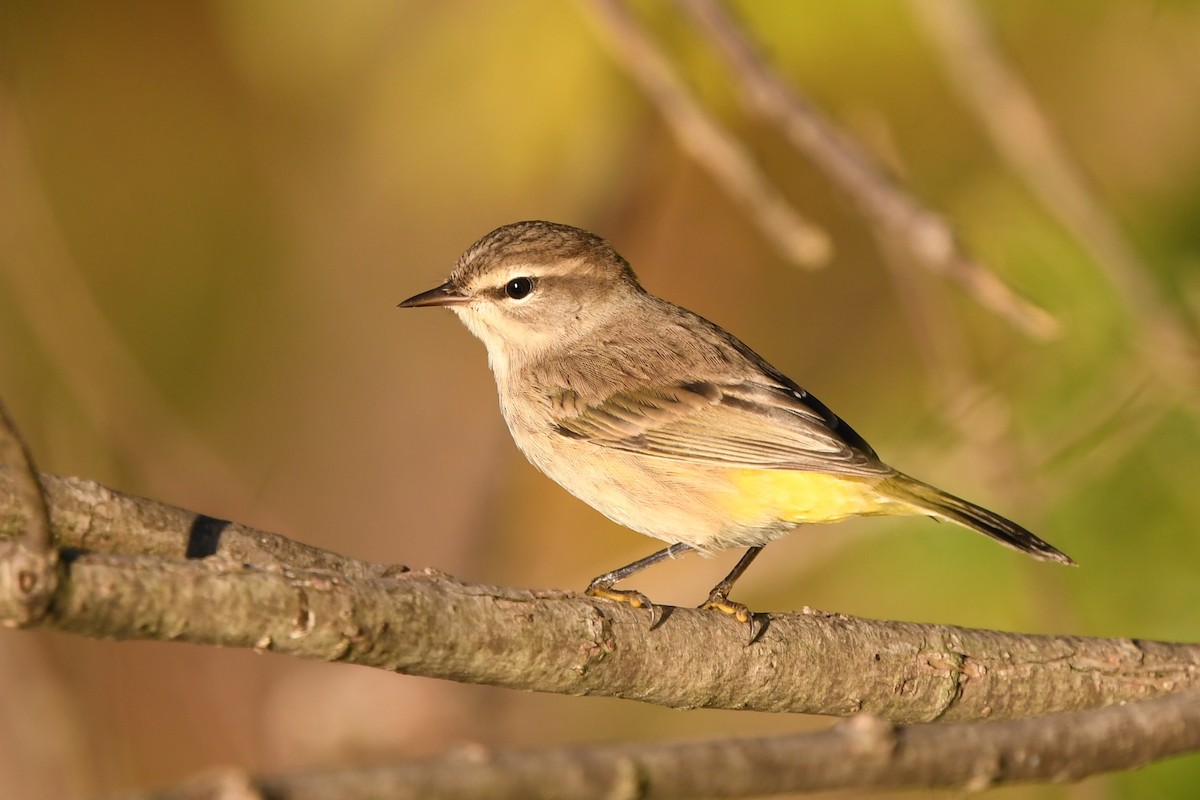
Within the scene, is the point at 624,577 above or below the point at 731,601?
above

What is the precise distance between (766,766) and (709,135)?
8.77 ft

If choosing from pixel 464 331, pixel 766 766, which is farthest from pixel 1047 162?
pixel 464 331

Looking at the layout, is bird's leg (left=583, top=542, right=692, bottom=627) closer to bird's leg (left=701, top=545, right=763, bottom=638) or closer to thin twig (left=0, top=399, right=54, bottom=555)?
bird's leg (left=701, top=545, right=763, bottom=638)

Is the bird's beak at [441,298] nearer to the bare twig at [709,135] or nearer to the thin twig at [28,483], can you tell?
the bare twig at [709,135]

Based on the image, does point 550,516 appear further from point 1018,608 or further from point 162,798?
point 162,798

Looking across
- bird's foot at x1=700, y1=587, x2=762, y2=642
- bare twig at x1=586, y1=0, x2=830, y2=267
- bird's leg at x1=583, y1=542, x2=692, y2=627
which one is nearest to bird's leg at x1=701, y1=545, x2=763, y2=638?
bird's foot at x1=700, y1=587, x2=762, y2=642

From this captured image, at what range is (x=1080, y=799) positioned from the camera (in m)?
4.84

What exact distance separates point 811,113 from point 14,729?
A: 4.52m

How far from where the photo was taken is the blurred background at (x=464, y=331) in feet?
17.0

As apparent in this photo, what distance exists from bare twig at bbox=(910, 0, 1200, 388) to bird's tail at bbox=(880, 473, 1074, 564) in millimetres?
882

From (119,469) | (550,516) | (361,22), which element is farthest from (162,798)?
(550,516)

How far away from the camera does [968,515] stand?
4.16 meters

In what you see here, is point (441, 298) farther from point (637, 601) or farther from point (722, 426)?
point (637, 601)

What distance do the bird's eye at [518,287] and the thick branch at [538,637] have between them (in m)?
2.22
